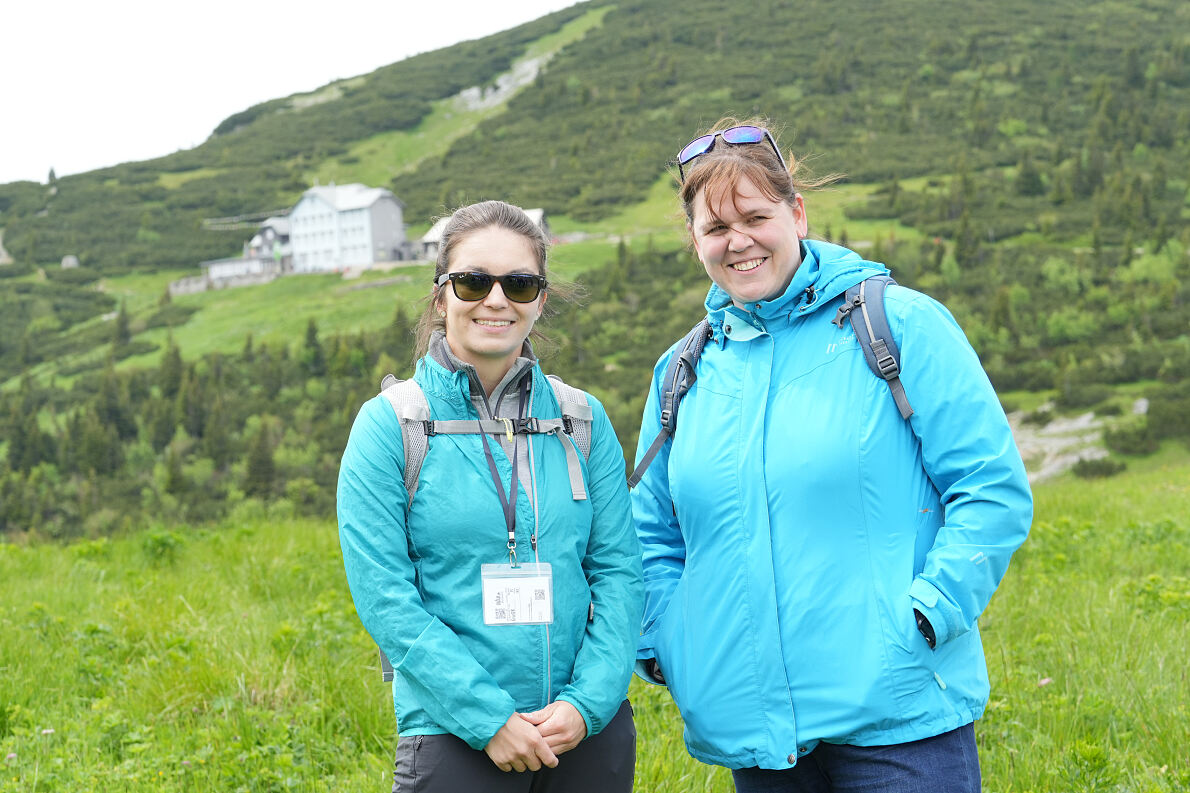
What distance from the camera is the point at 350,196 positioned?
2606 inches

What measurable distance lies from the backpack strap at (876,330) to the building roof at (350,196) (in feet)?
214

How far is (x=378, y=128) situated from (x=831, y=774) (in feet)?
322

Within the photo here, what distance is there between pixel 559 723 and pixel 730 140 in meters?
1.25

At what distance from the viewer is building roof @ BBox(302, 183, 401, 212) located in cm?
6481

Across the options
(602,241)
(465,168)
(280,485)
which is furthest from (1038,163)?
(280,485)

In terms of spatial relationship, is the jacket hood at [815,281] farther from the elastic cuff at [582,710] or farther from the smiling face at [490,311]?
the elastic cuff at [582,710]

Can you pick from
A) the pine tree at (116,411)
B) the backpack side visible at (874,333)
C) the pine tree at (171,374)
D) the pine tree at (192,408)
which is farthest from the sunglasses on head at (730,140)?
the pine tree at (171,374)

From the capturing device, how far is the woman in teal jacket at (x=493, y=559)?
75.1 inches

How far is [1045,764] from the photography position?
2.96 m

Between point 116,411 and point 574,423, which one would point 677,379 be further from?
point 116,411

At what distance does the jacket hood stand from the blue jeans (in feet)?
2.84

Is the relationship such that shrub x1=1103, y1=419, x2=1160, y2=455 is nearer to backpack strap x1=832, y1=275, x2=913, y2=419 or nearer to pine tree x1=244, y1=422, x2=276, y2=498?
pine tree x1=244, y1=422, x2=276, y2=498

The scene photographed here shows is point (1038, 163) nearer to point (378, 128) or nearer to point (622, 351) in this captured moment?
point (622, 351)

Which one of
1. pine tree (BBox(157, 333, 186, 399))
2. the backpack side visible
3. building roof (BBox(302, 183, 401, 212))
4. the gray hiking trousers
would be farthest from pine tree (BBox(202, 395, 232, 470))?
the backpack side visible
